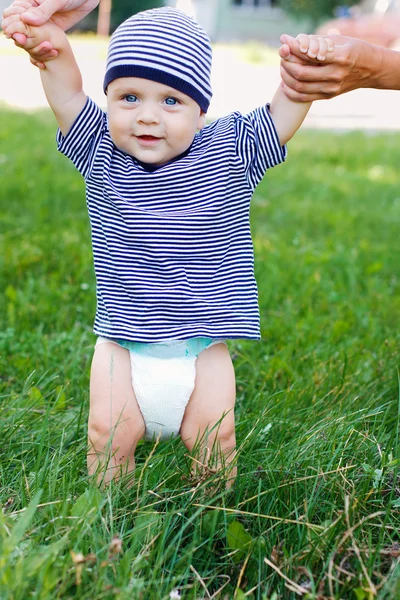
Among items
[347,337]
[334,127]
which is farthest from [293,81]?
[334,127]

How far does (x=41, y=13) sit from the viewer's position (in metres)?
2.12

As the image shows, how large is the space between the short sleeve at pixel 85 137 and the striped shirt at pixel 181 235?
0.06 feet

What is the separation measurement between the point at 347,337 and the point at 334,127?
25.5ft

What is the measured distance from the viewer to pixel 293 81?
2133 millimetres

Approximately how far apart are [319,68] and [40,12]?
75 centimetres

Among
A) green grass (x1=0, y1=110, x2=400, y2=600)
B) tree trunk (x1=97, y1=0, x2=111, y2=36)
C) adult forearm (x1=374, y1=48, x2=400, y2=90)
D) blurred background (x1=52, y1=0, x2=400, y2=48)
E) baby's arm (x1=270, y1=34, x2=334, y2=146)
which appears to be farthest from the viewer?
tree trunk (x1=97, y1=0, x2=111, y2=36)

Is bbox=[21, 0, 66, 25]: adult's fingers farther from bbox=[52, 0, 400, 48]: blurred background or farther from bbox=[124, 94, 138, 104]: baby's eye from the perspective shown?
bbox=[52, 0, 400, 48]: blurred background

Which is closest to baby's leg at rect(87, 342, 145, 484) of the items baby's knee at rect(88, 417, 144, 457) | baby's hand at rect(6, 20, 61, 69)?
baby's knee at rect(88, 417, 144, 457)

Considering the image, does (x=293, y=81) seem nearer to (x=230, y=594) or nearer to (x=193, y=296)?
(x=193, y=296)

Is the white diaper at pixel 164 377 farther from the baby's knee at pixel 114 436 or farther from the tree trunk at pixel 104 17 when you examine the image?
the tree trunk at pixel 104 17

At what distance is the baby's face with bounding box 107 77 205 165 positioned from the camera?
6.90ft

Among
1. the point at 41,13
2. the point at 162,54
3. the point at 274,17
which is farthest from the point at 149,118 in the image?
the point at 274,17

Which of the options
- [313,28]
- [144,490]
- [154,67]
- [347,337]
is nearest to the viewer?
[144,490]

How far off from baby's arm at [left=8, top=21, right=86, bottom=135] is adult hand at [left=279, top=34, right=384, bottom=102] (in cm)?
57
